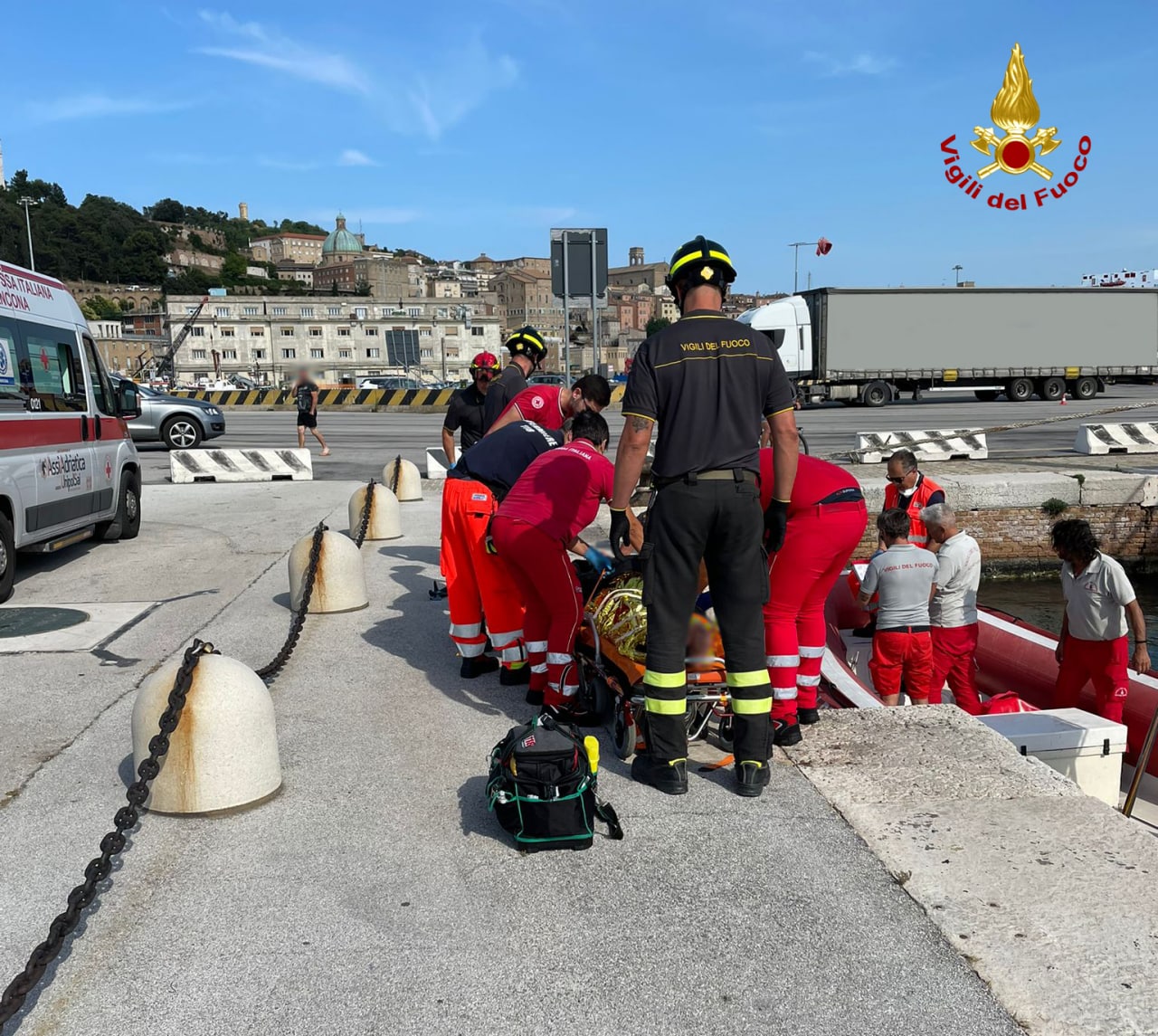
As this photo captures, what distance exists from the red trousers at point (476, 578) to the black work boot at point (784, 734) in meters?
1.66

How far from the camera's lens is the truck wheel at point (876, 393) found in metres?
35.6

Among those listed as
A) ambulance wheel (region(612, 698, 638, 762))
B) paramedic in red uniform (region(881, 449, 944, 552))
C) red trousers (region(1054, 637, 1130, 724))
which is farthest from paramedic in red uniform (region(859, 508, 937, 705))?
ambulance wheel (region(612, 698, 638, 762))

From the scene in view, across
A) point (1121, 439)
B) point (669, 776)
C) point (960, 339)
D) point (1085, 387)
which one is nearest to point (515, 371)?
point (669, 776)

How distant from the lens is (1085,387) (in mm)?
37375

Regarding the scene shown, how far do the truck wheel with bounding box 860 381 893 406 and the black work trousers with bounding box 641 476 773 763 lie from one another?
108ft

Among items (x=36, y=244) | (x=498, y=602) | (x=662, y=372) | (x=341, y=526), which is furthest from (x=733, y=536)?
(x=36, y=244)

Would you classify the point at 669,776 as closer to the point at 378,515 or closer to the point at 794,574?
the point at 794,574

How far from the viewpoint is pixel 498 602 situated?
5.66 meters

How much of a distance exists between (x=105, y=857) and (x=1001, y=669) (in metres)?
7.01

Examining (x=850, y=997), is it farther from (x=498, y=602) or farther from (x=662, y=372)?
(x=498, y=602)

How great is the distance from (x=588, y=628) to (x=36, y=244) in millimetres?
176700

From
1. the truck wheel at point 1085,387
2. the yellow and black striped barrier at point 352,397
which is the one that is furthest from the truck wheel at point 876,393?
the yellow and black striped barrier at point 352,397

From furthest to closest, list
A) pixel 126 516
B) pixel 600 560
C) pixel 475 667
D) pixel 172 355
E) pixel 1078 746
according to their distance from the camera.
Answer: pixel 172 355 → pixel 126 516 → pixel 475 667 → pixel 600 560 → pixel 1078 746

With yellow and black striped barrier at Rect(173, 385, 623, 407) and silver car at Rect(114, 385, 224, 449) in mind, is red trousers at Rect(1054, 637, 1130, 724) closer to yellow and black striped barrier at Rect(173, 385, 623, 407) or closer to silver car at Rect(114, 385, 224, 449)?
silver car at Rect(114, 385, 224, 449)
